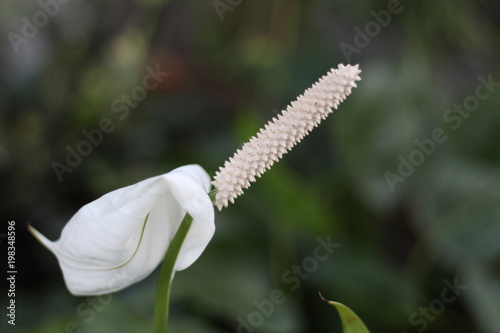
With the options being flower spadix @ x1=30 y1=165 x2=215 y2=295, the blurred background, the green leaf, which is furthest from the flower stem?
the blurred background

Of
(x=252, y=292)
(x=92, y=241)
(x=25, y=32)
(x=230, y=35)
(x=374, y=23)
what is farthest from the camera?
(x=230, y=35)

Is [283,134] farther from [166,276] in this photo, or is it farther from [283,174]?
[283,174]

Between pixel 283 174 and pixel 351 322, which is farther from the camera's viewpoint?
pixel 283 174

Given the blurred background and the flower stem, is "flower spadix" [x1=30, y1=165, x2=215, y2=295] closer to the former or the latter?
the flower stem

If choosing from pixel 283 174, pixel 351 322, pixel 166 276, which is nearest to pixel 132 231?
pixel 166 276

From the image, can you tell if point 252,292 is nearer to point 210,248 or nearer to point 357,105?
point 210,248

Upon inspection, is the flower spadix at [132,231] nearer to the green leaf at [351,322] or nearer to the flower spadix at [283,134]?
the flower spadix at [283,134]

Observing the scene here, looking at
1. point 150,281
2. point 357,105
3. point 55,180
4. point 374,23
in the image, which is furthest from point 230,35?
point 150,281
